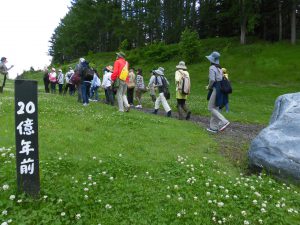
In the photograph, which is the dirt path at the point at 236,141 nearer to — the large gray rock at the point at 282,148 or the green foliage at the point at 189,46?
the large gray rock at the point at 282,148

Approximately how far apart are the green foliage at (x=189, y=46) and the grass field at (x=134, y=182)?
3062 cm

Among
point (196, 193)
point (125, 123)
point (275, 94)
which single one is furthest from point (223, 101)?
point (275, 94)

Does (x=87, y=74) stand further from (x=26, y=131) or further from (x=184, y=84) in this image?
(x=26, y=131)

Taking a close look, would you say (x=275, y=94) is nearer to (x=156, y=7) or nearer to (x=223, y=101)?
(x=223, y=101)

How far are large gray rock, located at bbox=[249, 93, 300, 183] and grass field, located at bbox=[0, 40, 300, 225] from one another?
295 millimetres

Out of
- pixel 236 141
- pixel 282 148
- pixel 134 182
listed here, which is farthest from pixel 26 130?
pixel 236 141

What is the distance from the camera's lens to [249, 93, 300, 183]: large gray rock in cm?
705

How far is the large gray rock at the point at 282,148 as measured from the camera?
7047 mm

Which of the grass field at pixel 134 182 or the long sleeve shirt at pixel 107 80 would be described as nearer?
the grass field at pixel 134 182

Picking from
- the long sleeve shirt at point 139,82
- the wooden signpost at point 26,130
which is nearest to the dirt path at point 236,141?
the wooden signpost at point 26,130

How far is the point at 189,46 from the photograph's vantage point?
41000 mm

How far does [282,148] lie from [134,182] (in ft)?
11.2

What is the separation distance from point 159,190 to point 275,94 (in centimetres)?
2375

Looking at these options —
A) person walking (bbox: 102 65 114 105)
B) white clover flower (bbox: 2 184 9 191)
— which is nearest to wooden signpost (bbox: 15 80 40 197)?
white clover flower (bbox: 2 184 9 191)
